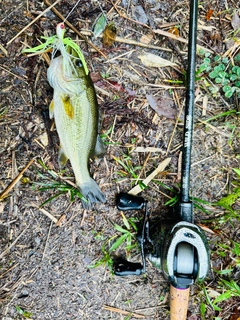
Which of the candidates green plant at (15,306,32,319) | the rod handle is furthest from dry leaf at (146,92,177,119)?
green plant at (15,306,32,319)

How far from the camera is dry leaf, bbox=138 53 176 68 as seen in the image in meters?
2.90

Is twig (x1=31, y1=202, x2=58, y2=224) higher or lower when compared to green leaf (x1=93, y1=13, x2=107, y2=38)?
lower

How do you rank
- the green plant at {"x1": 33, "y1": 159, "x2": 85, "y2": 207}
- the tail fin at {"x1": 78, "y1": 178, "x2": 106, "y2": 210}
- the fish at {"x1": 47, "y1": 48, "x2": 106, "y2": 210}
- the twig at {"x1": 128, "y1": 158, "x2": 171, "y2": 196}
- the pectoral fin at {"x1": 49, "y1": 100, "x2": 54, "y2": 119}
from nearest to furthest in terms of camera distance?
the fish at {"x1": 47, "y1": 48, "x2": 106, "y2": 210}, the pectoral fin at {"x1": 49, "y1": 100, "x2": 54, "y2": 119}, the tail fin at {"x1": 78, "y1": 178, "x2": 106, "y2": 210}, the green plant at {"x1": 33, "y1": 159, "x2": 85, "y2": 207}, the twig at {"x1": 128, "y1": 158, "x2": 171, "y2": 196}

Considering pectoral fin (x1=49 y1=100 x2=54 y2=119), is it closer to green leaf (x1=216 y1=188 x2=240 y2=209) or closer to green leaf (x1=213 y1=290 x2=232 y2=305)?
green leaf (x1=216 y1=188 x2=240 y2=209)

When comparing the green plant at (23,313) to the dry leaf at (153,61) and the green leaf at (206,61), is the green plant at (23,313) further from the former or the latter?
the green leaf at (206,61)

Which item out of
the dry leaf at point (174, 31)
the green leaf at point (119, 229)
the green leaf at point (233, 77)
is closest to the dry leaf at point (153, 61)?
the dry leaf at point (174, 31)

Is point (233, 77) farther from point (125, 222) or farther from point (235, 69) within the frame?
point (125, 222)

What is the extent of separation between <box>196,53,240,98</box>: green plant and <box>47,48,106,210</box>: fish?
0.87 m

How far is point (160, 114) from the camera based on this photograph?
115 inches

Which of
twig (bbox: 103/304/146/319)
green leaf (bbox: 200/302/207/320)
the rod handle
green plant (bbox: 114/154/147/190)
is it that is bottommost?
green leaf (bbox: 200/302/207/320)

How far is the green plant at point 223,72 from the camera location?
2.92 m

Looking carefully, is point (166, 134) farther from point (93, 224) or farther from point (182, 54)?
point (93, 224)

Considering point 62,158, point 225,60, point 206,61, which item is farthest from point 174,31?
point 62,158

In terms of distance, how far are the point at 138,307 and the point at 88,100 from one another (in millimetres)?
1541
